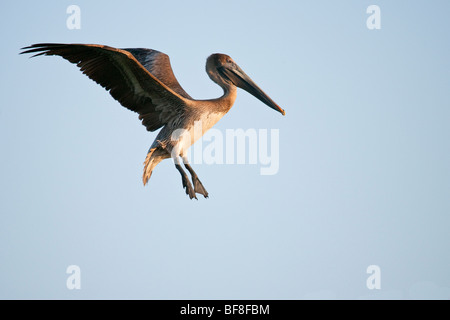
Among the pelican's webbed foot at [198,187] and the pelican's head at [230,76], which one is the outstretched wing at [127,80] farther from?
the pelican's webbed foot at [198,187]

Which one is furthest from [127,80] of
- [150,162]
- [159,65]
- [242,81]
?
[159,65]

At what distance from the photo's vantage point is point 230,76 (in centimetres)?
1204

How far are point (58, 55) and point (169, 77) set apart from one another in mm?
2816

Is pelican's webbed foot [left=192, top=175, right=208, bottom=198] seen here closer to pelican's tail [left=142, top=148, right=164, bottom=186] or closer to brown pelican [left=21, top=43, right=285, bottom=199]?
brown pelican [left=21, top=43, right=285, bottom=199]

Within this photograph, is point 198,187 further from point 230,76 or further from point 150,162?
point 230,76

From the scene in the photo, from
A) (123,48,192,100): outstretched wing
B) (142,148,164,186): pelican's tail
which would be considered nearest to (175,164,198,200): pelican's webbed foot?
(142,148,164,186): pelican's tail

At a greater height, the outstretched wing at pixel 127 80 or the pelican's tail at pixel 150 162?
the outstretched wing at pixel 127 80

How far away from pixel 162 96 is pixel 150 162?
967 mm

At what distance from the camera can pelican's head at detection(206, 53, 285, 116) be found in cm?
1202

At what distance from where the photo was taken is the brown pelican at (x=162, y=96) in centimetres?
1059

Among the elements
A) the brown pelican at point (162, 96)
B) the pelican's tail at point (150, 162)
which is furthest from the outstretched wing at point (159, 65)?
the pelican's tail at point (150, 162)

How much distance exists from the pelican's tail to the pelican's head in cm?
158

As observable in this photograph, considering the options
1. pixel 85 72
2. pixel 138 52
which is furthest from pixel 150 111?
pixel 138 52

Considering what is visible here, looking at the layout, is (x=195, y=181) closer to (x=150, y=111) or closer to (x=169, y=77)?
(x=150, y=111)
